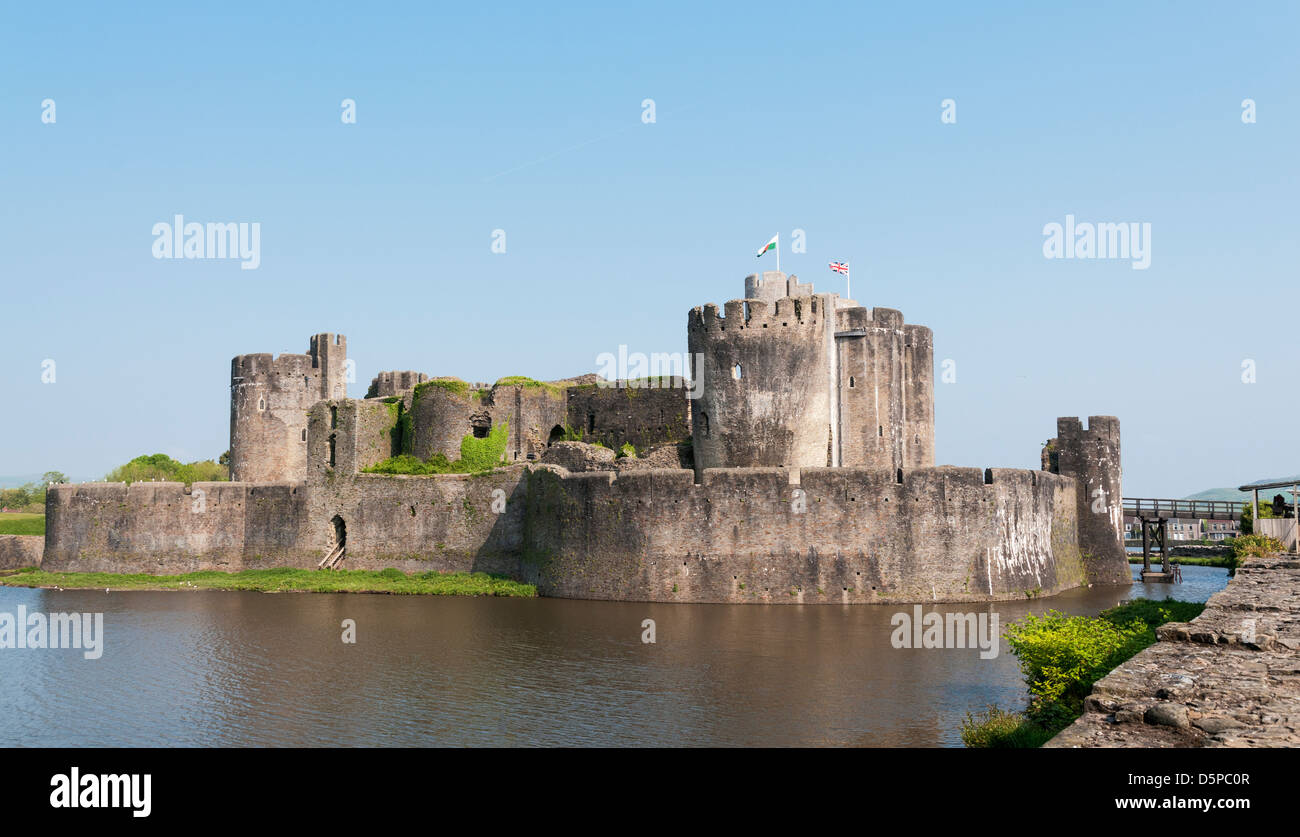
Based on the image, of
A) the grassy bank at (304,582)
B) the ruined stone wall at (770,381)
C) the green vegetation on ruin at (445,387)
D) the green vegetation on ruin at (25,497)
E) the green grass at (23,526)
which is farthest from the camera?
the green vegetation on ruin at (25,497)

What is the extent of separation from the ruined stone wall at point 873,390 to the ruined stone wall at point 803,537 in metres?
9.06

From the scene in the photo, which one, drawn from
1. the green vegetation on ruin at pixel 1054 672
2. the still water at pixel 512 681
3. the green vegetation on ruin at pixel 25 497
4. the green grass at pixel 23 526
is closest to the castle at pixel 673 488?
the still water at pixel 512 681

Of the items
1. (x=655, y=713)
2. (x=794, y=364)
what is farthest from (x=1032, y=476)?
(x=655, y=713)

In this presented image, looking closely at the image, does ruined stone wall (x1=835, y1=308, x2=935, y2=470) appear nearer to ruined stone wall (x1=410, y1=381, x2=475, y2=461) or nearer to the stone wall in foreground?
the stone wall in foreground

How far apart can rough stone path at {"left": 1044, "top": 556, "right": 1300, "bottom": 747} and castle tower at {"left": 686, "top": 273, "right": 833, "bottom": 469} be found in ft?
71.6

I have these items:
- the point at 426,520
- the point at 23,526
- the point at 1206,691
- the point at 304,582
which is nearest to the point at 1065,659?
the point at 1206,691

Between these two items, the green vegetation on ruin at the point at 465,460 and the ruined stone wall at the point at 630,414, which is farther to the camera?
the ruined stone wall at the point at 630,414

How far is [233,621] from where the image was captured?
30.7 meters

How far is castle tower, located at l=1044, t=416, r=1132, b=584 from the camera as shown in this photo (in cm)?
4200

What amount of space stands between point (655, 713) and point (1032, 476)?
74.8 ft

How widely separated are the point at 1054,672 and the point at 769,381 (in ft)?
71.3

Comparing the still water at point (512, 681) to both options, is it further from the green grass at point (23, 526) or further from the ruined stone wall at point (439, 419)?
the green grass at point (23, 526)

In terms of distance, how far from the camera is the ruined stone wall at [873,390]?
42.9 meters
